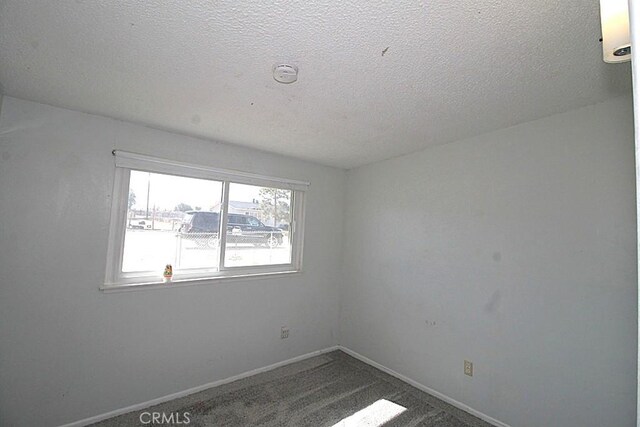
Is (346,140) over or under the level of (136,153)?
over

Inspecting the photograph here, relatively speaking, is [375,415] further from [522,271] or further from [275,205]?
[275,205]

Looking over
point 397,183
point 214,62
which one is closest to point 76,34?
point 214,62

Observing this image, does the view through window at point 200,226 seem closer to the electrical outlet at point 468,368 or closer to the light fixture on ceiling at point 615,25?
the electrical outlet at point 468,368

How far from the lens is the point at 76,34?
1321mm

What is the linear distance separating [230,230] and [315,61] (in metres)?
1.96

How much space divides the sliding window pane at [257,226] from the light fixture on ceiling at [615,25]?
9.03 feet

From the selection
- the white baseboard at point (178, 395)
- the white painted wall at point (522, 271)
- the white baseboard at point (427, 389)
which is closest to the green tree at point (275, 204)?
the white painted wall at point (522, 271)

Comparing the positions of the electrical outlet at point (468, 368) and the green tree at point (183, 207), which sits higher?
the green tree at point (183, 207)

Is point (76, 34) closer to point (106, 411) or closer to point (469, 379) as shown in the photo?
point (106, 411)

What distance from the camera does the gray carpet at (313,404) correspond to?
2234 mm

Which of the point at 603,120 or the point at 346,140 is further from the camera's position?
the point at 346,140

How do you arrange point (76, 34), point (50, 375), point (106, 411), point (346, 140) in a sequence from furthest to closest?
point (346, 140)
point (106, 411)
point (50, 375)
point (76, 34)

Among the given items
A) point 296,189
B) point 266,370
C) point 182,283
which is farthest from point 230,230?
point 266,370

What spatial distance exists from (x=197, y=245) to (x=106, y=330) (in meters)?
0.92
